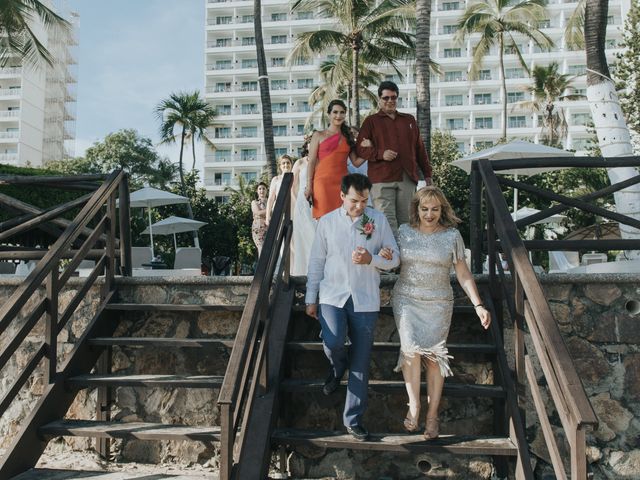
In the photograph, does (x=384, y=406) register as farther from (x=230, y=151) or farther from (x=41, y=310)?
(x=230, y=151)

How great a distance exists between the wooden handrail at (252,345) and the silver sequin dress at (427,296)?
0.90m

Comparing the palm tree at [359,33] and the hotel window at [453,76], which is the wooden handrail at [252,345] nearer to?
the palm tree at [359,33]

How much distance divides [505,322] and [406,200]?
1.46 metres

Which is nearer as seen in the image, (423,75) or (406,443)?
(406,443)

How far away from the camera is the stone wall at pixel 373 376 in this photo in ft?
15.0

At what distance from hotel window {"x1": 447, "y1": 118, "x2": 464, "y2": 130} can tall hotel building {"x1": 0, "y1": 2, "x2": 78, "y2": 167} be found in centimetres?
4331

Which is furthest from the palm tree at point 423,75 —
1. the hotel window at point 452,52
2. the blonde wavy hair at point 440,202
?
the hotel window at point 452,52

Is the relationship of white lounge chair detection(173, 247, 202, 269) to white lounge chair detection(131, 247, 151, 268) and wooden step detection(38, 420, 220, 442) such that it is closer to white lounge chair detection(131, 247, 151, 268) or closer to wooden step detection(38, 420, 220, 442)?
white lounge chair detection(131, 247, 151, 268)

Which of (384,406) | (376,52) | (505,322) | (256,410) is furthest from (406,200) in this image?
(376,52)

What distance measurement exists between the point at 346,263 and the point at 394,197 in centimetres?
184

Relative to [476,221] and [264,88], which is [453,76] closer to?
[264,88]

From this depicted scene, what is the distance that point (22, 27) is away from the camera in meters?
18.4

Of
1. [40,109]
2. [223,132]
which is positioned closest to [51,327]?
[223,132]

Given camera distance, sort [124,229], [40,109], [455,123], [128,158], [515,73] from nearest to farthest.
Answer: [124,229] < [128,158] < [515,73] < [455,123] < [40,109]
